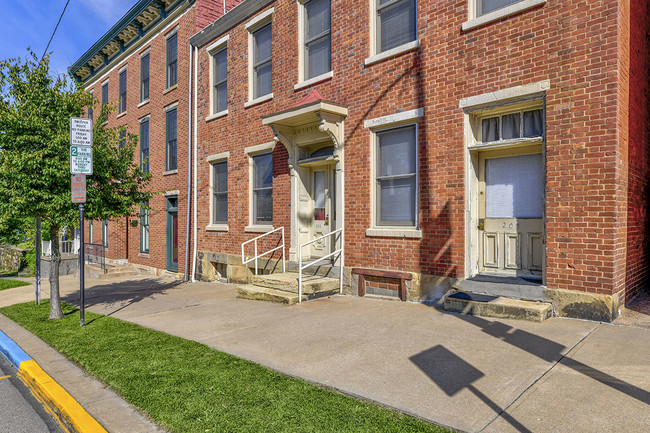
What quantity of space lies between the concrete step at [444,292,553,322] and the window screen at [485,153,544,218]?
1.48 metres

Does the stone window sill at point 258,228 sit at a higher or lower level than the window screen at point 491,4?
lower

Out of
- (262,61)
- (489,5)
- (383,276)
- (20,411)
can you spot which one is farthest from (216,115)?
(20,411)

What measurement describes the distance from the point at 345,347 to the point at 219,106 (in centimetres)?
1032

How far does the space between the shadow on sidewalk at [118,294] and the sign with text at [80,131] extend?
3.34 meters

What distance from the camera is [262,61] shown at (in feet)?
39.3

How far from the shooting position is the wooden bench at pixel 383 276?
8.20m

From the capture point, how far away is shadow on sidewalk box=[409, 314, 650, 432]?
3.75 m

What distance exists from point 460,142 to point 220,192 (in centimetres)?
832

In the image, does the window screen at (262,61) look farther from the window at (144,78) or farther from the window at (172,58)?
the window at (144,78)

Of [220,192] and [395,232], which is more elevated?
[220,192]

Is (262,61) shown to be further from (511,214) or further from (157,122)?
(511,214)

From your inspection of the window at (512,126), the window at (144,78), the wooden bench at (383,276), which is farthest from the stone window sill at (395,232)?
the window at (144,78)

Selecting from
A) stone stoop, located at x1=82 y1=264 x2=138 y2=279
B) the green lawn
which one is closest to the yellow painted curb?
the green lawn

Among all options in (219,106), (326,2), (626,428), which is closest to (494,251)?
(626,428)
